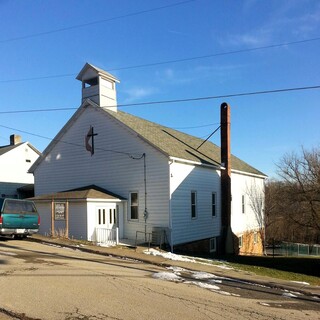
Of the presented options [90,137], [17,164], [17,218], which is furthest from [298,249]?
[17,218]

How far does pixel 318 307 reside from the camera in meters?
9.34

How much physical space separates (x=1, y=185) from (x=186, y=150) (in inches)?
763

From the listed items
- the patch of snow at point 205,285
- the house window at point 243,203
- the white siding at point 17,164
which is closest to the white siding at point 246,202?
the house window at point 243,203

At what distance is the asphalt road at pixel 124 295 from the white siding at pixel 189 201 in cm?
854

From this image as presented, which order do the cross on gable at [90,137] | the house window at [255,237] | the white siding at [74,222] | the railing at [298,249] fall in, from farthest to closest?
the railing at [298,249] → the house window at [255,237] → the cross on gable at [90,137] → the white siding at [74,222]

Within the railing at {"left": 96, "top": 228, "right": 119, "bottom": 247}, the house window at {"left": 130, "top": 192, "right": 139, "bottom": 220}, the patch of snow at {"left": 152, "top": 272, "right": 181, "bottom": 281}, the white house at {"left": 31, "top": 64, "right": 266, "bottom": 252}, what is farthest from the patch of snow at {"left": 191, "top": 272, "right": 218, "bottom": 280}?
the house window at {"left": 130, "top": 192, "right": 139, "bottom": 220}

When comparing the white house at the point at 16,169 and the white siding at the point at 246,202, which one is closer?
the white siding at the point at 246,202

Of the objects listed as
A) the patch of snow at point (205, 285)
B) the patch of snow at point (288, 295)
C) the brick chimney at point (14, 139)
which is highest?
the brick chimney at point (14, 139)

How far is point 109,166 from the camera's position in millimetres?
23391

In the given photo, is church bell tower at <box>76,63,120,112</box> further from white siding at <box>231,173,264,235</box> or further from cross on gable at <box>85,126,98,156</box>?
white siding at <box>231,173,264,235</box>

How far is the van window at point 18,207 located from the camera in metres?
17.3

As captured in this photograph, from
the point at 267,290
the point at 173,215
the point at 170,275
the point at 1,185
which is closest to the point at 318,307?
the point at 267,290

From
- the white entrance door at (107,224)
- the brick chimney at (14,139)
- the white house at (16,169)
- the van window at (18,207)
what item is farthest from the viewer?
the brick chimney at (14,139)

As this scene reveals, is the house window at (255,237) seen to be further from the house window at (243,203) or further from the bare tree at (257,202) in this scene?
the house window at (243,203)
